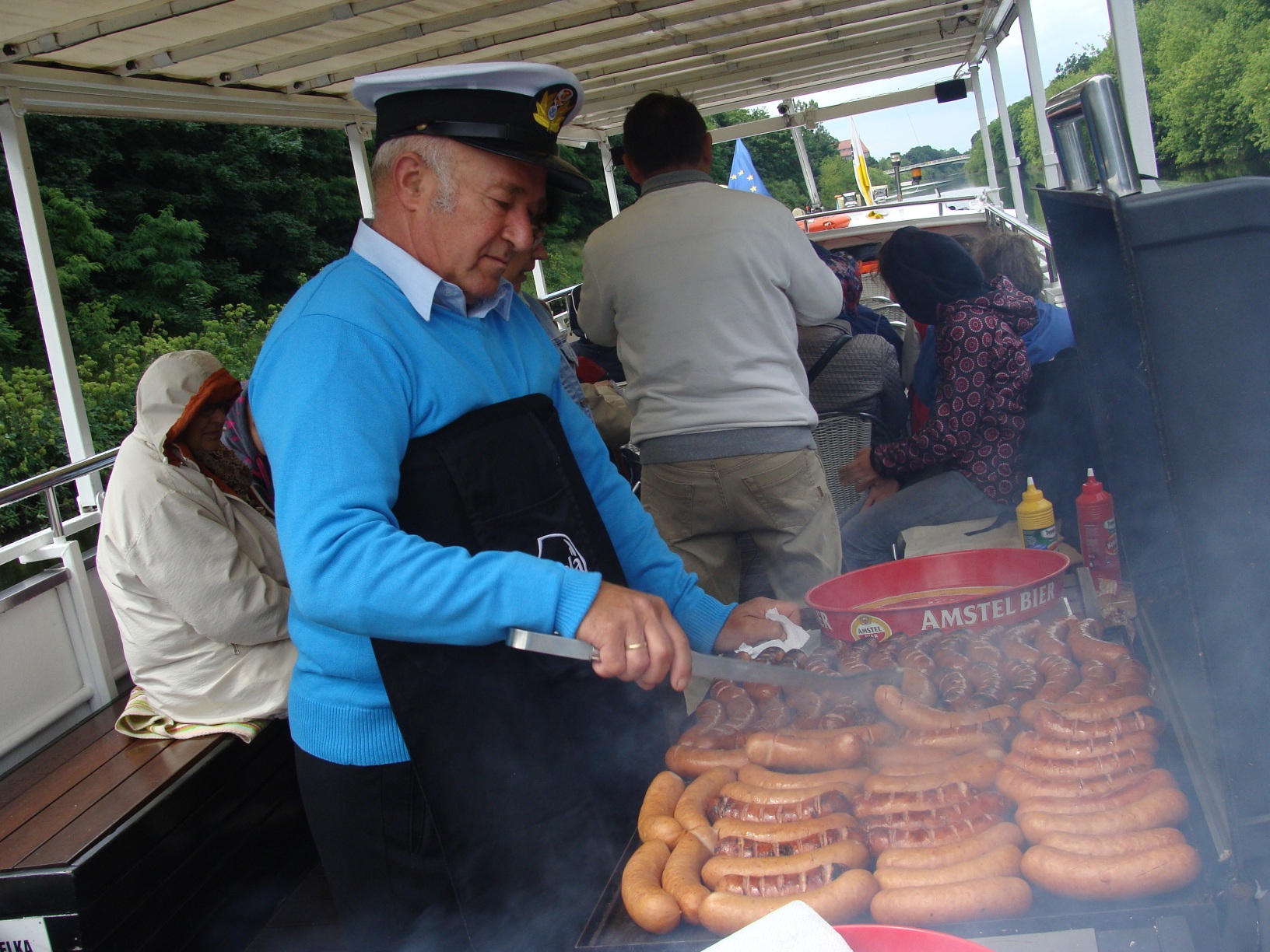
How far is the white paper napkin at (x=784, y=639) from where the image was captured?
2.02 metres

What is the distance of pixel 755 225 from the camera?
123 inches

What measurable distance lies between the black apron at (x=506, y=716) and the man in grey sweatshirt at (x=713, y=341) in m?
1.55

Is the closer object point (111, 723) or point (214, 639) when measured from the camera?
point (214, 639)

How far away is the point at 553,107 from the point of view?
166 cm

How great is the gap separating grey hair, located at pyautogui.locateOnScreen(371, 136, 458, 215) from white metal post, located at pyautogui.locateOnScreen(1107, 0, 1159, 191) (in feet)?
7.77

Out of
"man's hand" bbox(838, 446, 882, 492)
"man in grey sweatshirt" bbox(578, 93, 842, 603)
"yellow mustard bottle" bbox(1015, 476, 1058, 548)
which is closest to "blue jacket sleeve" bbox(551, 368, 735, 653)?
"yellow mustard bottle" bbox(1015, 476, 1058, 548)

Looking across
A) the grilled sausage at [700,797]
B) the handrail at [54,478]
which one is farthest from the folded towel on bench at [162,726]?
the grilled sausage at [700,797]

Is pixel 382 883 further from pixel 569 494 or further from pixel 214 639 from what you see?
pixel 214 639

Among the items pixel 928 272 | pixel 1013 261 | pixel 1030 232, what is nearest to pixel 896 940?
pixel 928 272

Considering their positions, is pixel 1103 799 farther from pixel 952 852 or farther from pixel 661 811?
pixel 661 811

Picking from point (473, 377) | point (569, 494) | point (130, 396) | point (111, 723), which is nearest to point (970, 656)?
point (569, 494)

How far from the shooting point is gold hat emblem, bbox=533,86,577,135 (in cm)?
160

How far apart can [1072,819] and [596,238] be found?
251cm

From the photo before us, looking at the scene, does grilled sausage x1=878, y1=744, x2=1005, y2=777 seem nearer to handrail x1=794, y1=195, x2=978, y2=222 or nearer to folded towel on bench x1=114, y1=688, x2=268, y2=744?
folded towel on bench x1=114, y1=688, x2=268, y2=744
